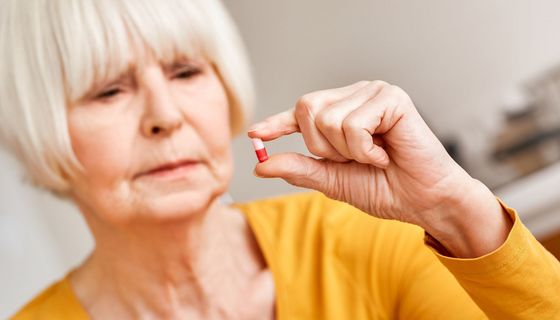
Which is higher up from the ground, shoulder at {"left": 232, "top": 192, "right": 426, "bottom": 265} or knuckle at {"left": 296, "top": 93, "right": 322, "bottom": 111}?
knuckle at {"left": 296, "top": 93, "right": 322, "bottom": 111}

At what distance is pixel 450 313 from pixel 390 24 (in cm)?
108

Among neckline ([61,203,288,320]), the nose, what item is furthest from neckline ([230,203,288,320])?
the nose

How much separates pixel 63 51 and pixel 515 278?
700 mm

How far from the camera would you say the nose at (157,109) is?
980mm

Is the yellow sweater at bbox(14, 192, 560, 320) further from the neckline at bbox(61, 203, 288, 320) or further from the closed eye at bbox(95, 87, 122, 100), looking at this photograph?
the closed eye at bbox(95, 87, 122, 100)

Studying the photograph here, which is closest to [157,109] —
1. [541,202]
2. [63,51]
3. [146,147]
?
[146,147]

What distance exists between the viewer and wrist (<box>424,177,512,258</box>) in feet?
2.54

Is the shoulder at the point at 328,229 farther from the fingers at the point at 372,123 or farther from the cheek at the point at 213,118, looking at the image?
the fingers at the point at 372,123

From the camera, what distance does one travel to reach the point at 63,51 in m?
0.98

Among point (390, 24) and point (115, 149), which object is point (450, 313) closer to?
point (115, 149)

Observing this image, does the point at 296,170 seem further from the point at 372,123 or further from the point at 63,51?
the point at 63,51

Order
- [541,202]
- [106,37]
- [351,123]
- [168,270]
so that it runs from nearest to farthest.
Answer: [351,123] < [106,37] < [168,270] < [541,202]

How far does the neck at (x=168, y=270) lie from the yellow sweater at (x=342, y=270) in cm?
6

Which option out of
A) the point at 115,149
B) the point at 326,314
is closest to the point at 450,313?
the point at 326,314
